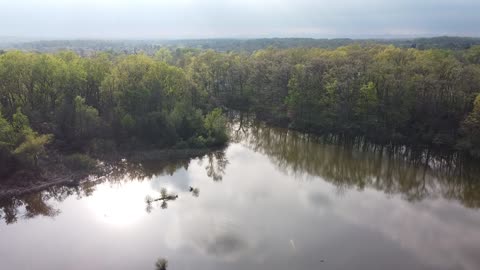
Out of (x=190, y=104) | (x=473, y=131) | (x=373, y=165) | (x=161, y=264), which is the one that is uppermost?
(x=190, y=104)

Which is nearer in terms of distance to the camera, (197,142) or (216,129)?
(197,142)

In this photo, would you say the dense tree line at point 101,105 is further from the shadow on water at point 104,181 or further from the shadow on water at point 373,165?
the shadow on water at point 373,165

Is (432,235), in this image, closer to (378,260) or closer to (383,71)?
(378,260)

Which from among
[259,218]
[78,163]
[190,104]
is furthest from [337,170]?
[78,163]

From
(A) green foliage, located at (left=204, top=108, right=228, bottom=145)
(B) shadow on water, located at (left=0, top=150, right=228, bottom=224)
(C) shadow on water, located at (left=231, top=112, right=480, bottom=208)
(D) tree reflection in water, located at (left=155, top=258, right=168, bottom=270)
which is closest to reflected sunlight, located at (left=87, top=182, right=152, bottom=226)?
(B) shadow on water, located at (left=0, top=150, right=228, bottom=224)

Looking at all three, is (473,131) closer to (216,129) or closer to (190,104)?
(216,129)

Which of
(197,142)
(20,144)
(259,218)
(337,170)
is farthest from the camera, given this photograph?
(197,142)

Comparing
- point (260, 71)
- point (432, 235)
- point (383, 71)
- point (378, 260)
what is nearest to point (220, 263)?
point (378, 260)

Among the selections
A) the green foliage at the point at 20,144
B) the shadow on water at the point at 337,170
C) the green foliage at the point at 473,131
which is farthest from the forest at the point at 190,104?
the shadow on water at the point at 337,170
